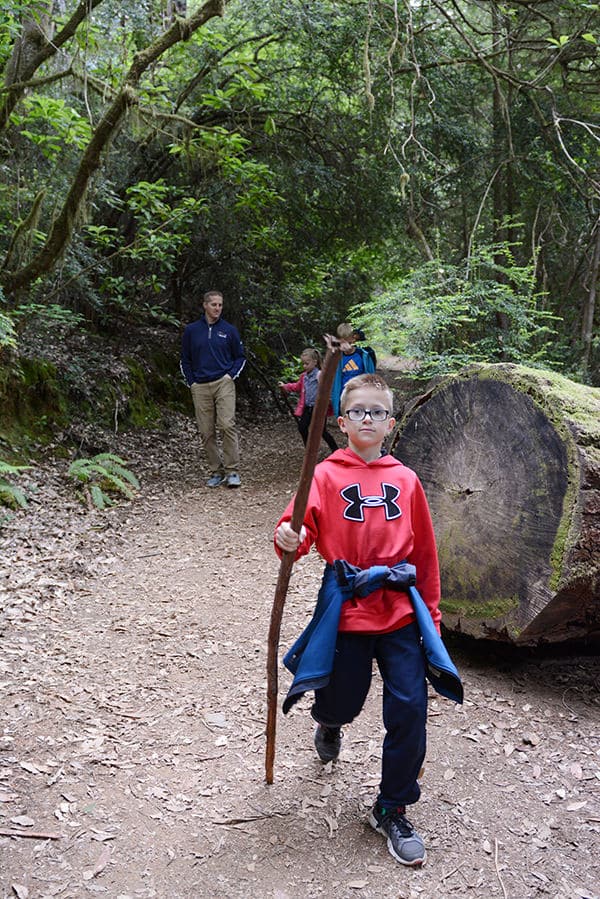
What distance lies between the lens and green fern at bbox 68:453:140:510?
7.72m

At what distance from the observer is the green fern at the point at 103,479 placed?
7.72 m

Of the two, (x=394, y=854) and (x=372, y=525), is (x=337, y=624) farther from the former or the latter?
(x=394, y=854)

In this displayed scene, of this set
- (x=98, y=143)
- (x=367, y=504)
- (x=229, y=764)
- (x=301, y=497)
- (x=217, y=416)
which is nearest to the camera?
(x=301, y=497)

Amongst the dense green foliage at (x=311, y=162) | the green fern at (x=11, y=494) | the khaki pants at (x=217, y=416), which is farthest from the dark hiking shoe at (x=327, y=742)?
the khaki pants at (x=217, y=416)

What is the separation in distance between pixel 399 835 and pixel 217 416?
6718 millimetres

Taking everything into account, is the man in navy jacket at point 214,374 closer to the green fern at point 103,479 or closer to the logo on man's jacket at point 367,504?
the green fern at point 103,479

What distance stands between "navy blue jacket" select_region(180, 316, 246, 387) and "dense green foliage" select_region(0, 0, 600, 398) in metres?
1.71

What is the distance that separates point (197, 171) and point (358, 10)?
3.69 metres

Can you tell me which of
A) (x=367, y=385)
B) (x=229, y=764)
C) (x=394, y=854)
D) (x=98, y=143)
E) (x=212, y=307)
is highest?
(x=98, y=143)

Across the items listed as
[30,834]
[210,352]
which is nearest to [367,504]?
[30,834]

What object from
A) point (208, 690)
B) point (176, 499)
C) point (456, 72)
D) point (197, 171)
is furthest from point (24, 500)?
point (456, 72)

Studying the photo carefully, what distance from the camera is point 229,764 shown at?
3.44 meters

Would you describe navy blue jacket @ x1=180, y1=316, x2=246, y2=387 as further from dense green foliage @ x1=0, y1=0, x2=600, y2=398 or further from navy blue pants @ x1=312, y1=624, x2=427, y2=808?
navy blue pants @ x1=312, y1=624, x2=427, y2=808

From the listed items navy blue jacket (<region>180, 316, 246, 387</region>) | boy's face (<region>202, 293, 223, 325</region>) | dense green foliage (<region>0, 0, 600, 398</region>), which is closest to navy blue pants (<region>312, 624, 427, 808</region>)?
dense green foliage (<region>0, 0, 600, 398</region>)
